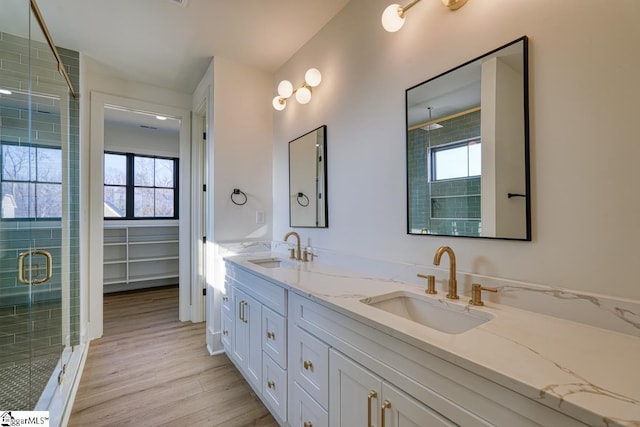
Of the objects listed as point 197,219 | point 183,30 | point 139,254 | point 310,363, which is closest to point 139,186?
point 139,254

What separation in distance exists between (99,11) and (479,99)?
8.30ft

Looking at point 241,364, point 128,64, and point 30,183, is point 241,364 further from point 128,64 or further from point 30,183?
point 128,64

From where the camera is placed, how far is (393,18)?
4.70ft

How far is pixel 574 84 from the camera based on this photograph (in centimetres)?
94

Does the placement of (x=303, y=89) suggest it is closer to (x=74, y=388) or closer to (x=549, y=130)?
(x=549, y=130)

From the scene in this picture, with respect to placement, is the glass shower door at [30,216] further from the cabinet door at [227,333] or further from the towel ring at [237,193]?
A: the towel ring at [237,193]

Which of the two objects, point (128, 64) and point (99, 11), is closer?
point (99, 11)

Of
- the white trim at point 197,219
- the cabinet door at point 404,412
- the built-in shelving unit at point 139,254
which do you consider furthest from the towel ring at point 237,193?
the built-in shelving unit at point 139,254

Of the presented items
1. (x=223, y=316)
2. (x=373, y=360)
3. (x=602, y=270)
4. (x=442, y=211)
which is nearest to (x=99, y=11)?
(x=223, y=316)

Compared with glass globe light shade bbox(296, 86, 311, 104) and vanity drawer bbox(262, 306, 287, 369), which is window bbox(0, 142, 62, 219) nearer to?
vanity drawer bbox(262, 306, 287, 369)

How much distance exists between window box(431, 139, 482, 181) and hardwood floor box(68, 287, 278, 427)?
5.56ft

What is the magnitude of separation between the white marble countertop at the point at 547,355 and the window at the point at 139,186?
470 cm

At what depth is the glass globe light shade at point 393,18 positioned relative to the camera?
1.42 m

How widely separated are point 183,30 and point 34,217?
1.78 metres
